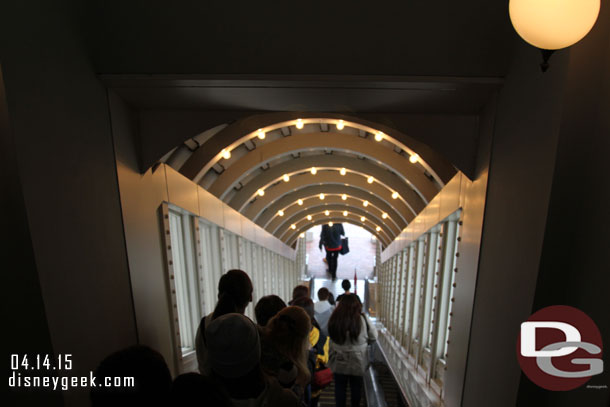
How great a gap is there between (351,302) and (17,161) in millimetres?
3482

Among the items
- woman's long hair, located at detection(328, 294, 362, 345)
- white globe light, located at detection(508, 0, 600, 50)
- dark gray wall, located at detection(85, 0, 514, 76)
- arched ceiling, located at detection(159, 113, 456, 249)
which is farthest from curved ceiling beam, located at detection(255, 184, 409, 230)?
white globe light, located at detection(508, 0, 600, 50)

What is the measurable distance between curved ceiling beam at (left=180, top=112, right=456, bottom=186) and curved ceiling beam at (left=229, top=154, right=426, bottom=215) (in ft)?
10.6

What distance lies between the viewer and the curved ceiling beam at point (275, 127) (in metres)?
4.75

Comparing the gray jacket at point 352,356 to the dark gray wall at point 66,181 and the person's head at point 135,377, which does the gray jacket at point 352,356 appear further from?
the person's head at point 135,377

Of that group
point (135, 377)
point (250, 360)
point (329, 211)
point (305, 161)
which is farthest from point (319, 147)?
point (329, 211)

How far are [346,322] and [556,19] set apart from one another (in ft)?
11.6

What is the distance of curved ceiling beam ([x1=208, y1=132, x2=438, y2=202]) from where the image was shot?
265 inches

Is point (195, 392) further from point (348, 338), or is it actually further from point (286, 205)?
point (286, 205)

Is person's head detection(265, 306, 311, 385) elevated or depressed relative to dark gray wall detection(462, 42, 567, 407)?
depressed

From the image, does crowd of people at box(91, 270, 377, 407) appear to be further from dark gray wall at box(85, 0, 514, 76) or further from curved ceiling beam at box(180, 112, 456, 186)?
curved ceiling beam at box(180, 112, 456, 186)

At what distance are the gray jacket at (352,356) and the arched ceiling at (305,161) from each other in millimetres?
2430

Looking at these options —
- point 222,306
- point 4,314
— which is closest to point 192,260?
point 222,306

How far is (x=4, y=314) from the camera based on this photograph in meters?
2.09

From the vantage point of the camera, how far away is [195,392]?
141 cm
